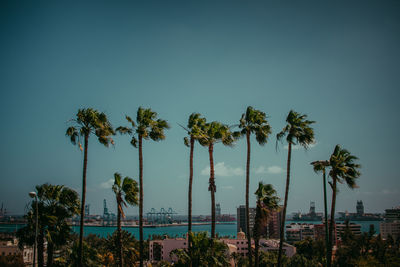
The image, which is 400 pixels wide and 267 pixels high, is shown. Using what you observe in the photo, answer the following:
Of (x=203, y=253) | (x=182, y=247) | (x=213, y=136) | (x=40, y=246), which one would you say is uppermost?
(x=213, y=136)

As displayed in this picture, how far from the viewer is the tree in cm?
2202

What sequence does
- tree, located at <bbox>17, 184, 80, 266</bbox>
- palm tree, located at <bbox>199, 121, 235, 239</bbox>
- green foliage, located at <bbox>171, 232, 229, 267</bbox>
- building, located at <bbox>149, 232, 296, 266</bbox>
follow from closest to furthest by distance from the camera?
green foliage, located at <bbox>171, 232, 229, 267</bbox>, tree, located at <bbox>17, 184, 80, 266</bbox>, palm tree, located at <bbox>199, 121, 235, 239</bbox>, building, located at <bbox>149, 232, 296, 266</bbox>

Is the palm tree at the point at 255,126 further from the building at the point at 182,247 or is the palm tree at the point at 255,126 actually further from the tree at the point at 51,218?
the building at the point at 182,247

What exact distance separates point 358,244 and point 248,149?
5468 cm

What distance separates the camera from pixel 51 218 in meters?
22.0

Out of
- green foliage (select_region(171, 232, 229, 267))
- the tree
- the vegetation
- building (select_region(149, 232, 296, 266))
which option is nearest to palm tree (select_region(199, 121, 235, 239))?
the vegetation

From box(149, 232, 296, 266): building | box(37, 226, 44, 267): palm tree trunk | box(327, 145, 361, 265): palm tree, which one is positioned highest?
box(327, 145, 361, 265): palm tree

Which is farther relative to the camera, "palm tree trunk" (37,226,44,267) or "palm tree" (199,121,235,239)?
"palm tree" (199,121,235,239)

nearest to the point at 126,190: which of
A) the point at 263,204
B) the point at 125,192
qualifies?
the point at 125,192

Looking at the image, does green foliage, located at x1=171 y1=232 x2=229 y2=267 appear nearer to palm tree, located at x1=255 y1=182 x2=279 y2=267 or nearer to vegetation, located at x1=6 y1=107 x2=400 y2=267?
vegetation, located at x1=6 y1=107 x2=400 y2=267

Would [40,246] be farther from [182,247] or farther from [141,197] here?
[182,247]

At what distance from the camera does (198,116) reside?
26.1 m

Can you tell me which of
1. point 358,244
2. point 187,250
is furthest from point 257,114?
point 358,244

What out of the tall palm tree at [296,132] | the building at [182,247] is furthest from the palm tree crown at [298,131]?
the building at [182,247]
